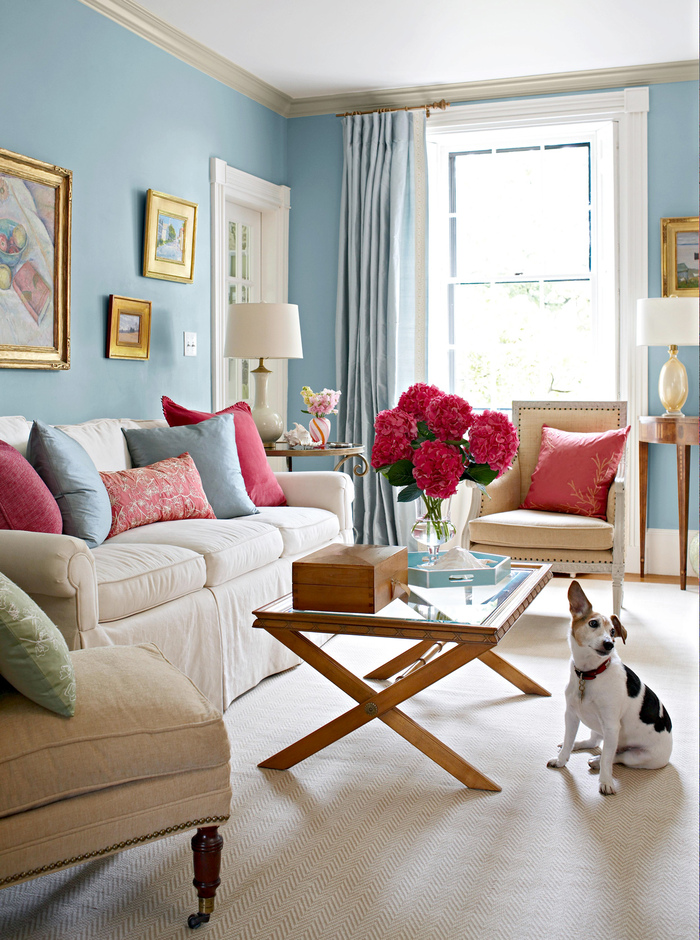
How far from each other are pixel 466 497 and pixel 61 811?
3.92 meters

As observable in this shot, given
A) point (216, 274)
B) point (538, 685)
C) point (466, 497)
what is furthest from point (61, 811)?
point (466, 497)

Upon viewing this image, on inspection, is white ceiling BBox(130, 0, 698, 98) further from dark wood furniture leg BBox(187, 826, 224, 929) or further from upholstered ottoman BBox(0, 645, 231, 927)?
dark wood furniture leg BBox(187, 826, 224, 929)

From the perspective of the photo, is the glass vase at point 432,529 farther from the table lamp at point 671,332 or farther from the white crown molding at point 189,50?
the white crown molding at point 189,50

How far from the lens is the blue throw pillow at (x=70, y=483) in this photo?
268 centimetres

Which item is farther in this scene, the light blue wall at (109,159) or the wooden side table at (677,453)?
the wooden side table at (677,453)

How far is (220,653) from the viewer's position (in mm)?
2781

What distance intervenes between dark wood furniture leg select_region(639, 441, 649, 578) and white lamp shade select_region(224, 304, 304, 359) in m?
2.03

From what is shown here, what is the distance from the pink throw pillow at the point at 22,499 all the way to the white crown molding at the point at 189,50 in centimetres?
220

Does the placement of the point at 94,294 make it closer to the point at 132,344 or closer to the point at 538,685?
the point at 132,344

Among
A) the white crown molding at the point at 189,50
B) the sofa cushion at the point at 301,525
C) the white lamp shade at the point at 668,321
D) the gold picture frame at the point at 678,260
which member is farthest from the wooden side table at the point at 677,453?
the white crown molding at the point at 189,50

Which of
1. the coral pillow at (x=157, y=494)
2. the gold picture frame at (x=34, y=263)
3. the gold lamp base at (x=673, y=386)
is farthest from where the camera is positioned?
the gold lamp base at (x=673, y=386)

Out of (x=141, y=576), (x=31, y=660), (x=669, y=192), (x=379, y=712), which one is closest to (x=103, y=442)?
(x=141, y=576)

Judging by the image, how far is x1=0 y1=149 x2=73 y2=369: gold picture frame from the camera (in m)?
3.17

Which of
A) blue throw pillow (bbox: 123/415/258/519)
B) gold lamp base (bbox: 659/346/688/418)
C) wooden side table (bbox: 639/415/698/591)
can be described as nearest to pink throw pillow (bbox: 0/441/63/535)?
blue throw pillow (bbox: 123/415/258/519)
